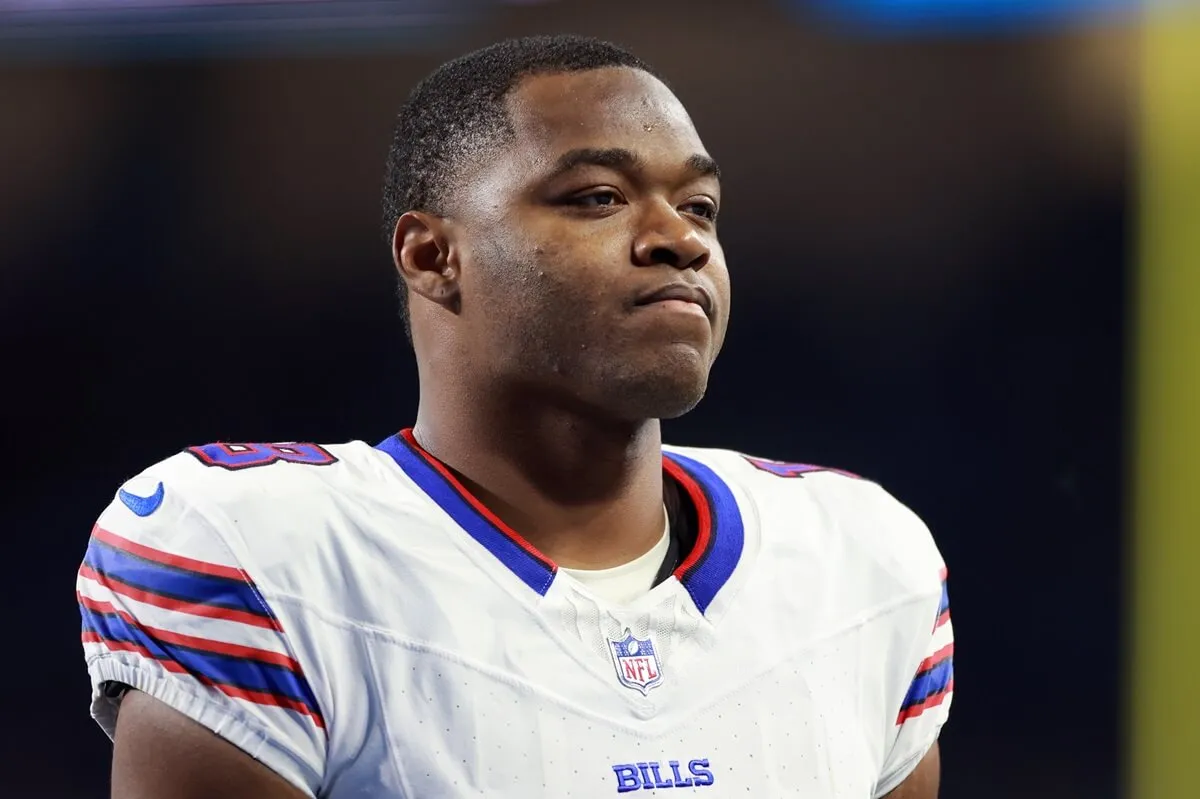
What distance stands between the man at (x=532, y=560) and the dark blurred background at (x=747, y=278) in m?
0.68

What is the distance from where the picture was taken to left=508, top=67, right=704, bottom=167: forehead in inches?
47.2

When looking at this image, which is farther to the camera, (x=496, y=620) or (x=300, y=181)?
(x=300, y=181)

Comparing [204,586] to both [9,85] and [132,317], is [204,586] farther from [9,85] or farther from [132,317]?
[9,85]

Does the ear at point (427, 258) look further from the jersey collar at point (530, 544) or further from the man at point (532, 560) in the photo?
the jersey collar at point (530, 544)

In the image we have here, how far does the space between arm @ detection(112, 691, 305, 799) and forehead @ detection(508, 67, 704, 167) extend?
1.67ft

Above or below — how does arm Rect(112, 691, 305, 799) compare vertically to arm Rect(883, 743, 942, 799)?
above

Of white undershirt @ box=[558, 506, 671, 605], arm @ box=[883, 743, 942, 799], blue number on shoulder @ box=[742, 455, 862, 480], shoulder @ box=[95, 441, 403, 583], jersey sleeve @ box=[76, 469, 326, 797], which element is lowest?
arm @ box=[883, 743, 942, 799]

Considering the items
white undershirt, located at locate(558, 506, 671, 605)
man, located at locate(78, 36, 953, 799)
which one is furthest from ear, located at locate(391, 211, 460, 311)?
white undershirt, located at locate(558, 506, 671, 605)

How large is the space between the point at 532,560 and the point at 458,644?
104 millimetres

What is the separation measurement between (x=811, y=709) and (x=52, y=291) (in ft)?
4.29

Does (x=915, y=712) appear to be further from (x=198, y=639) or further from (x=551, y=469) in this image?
(x=198, y=639)

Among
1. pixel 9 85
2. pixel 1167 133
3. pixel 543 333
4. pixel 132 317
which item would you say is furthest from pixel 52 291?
Result: pixel 1167 133

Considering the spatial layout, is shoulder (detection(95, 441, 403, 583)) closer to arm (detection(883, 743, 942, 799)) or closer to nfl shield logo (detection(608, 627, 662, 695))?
nfl shield logo (detection(608, 627, 662, 695))

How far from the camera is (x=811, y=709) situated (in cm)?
116
